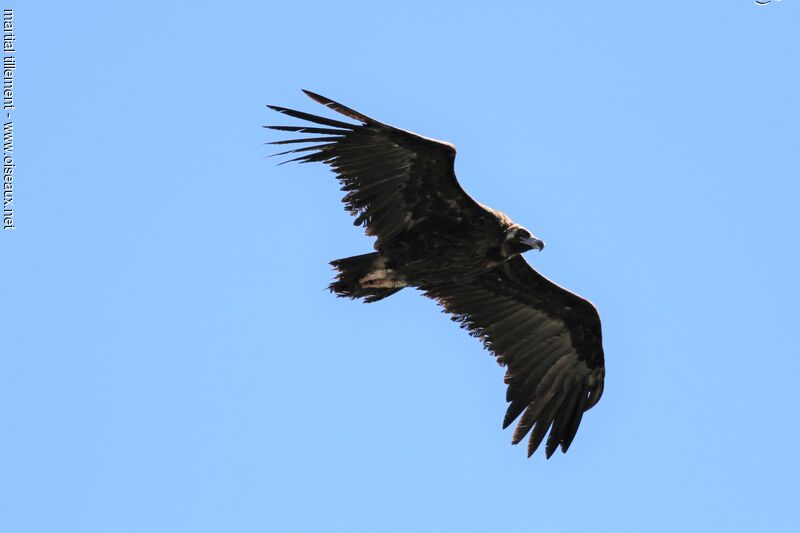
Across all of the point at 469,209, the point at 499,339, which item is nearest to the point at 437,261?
the point at 469,209

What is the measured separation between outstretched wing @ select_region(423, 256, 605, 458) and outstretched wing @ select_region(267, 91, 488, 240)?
1995 millimetres

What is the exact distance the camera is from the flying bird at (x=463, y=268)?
1623 centimetres

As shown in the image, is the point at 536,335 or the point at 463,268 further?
the point at 536,335

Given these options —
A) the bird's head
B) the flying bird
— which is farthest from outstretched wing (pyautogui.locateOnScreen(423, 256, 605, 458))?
the bird's head

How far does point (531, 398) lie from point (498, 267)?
1943mm

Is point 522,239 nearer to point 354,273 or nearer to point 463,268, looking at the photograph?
point 463,268

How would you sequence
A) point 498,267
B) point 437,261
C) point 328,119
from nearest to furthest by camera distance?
→ point 328,119 < point 437,261 < point 498,267

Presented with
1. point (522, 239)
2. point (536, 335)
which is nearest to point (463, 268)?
point (522, 239)

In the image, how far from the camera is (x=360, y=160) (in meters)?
16.4

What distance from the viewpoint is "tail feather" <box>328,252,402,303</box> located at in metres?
16.7

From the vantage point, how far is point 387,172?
16.5 metres

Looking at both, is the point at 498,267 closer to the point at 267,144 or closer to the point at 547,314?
the point at 547,314

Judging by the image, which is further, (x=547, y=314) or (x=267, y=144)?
(x=547, y=314)

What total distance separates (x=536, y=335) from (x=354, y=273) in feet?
11.3
